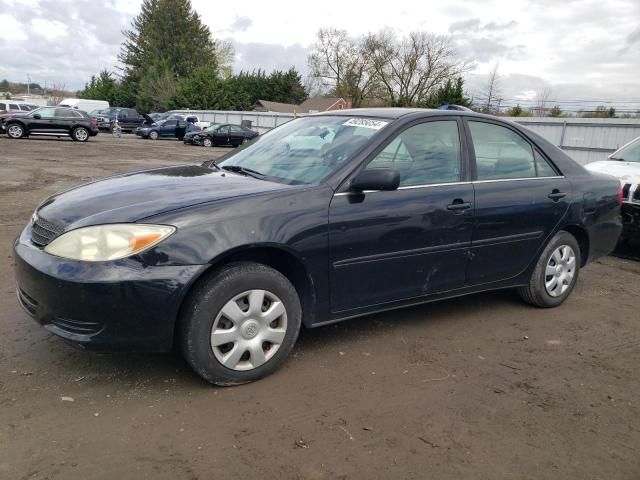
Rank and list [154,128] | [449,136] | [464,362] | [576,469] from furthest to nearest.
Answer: [154,128], [449,136], [464,362], [576,469]

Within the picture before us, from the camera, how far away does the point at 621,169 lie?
23.3 feet

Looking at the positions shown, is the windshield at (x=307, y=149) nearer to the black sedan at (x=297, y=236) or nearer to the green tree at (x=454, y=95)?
the black sedan at (x=297, y=236)

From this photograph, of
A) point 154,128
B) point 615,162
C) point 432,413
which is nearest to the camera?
point 432,413

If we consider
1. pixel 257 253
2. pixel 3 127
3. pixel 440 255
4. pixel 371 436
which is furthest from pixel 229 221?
pixel 3 127

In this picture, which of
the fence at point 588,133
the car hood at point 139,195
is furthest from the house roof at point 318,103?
the car hood at point 139,195

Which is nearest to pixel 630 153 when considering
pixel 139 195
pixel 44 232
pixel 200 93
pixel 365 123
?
pixel 365 123

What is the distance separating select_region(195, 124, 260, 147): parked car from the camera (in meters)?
30.5

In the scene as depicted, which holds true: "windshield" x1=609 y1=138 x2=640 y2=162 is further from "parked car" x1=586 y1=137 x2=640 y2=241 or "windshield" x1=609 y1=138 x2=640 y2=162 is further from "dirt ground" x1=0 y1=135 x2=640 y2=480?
"dirt ground" x1=0 y1=135 x2=640 y2=480

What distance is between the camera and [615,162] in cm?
754

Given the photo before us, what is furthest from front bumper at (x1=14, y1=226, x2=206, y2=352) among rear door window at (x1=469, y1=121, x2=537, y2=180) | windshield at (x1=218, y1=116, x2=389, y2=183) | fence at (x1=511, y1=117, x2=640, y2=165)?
fence at (x1=511, y1=117, x2=640, y2=165)

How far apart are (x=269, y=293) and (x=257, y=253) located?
0.25m

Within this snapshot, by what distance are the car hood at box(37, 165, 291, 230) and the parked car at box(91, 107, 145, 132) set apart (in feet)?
120

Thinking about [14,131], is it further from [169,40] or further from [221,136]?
[169,40]

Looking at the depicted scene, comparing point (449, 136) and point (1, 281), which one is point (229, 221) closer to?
point (449, 136)
